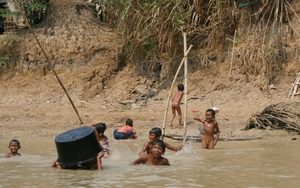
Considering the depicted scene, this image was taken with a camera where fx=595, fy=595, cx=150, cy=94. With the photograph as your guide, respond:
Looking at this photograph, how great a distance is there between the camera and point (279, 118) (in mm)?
11727

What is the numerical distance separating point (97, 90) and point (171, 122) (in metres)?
3.49

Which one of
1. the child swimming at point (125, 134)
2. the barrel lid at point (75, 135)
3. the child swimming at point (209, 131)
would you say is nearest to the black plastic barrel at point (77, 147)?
the barrel lid at point (75, 135)

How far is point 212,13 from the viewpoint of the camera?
49.4ft

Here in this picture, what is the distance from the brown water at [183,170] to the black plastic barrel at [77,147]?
0.19 metres

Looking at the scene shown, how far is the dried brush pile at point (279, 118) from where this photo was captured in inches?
459

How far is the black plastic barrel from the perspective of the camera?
7254 millimetres

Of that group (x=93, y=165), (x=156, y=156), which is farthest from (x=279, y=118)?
(x=93, y=165)

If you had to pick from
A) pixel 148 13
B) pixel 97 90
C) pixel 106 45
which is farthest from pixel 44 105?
pixel 148 13

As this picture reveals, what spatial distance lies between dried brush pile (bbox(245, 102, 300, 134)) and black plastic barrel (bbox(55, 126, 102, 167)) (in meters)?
5.33

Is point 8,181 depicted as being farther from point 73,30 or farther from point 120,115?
point 73,30

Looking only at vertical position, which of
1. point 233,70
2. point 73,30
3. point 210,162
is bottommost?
point 210,162

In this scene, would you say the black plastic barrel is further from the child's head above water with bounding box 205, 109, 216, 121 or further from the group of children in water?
the child's head above water with bounding box 205, 109, 216, 121

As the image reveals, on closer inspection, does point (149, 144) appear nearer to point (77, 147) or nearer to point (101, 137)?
point (101, 137)

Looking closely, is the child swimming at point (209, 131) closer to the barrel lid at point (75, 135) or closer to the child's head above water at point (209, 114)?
the child's head above water at point (209, 114)
